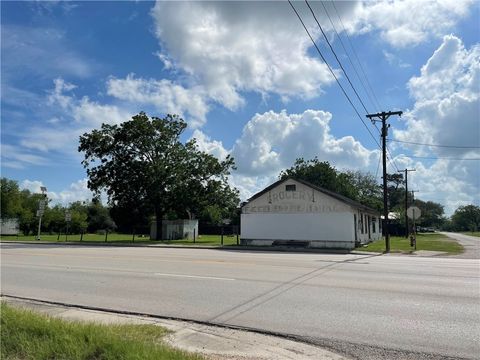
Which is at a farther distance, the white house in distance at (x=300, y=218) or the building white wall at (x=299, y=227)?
the white house in distance at (x=300, y=218)

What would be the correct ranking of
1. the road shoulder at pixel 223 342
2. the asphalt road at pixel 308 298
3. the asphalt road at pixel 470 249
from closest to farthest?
1. the road shoulder at pixel 223 342
2. the asphalt road at pixel 308 298
3. the asphalt road at pixel 470 249

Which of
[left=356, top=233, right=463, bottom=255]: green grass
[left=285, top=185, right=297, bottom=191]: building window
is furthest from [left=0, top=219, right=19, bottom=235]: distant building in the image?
[left=356, top=233, right=463, bottom=255]: green grass

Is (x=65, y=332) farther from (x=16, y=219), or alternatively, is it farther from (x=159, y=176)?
(x=16, y=219)

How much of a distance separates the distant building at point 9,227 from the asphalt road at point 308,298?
203ft

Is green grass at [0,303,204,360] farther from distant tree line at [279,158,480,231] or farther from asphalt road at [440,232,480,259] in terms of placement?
distant tree line at [279,158,480,231]

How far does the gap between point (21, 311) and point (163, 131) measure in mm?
Answer: 36338

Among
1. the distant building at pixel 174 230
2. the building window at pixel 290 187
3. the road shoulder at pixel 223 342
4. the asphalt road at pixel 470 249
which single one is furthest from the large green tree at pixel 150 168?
the road shoulder at pixel 223 342

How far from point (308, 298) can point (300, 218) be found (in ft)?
77.9

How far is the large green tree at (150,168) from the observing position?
42.0m

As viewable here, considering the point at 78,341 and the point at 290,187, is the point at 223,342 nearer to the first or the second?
the point at 78,341

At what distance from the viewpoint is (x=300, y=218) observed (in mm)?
33469

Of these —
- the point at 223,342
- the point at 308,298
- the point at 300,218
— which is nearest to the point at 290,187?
the point at 300,218

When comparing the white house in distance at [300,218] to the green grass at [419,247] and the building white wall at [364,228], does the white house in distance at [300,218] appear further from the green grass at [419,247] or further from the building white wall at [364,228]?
the green grass at [419,247]

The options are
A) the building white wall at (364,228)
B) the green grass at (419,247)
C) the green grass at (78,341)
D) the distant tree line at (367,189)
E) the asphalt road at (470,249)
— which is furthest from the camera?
the distant tree line at (367,189)
